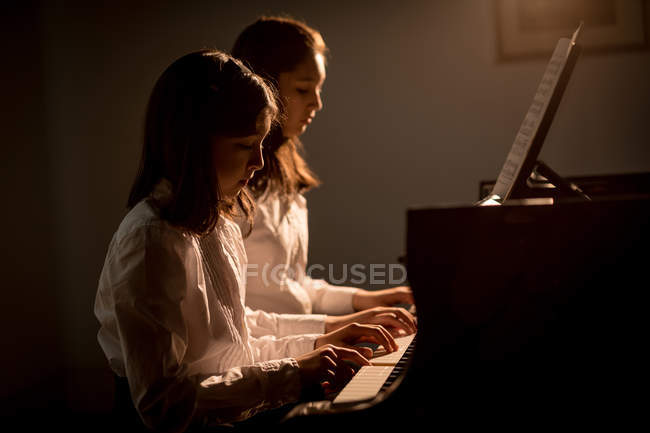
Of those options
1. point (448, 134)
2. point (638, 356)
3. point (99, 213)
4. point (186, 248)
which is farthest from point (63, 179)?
point (638, 356)

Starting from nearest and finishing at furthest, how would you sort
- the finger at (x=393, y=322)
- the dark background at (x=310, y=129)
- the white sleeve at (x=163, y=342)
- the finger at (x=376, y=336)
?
the white sleeve at (x=163, y=342) < the finger at (x=376, y=336) < the finger at (x=393, y=322) < the dark background at (x=310, y=129)

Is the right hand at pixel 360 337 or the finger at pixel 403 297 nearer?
the right hand at pixel 360 337

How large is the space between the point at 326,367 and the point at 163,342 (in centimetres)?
31

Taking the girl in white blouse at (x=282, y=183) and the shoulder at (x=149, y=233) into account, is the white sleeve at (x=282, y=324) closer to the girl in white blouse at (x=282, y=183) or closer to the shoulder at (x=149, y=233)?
the girl in white blouse at (x=282, y=183)

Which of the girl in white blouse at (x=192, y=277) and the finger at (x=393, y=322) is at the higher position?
the girl in white blouse at (x=192, y=277)

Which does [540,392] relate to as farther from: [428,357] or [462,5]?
[462,5]

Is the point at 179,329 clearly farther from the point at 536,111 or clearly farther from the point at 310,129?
the point at 310,129

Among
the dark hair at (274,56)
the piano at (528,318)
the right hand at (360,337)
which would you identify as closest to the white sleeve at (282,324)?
the right hand at (360,337)

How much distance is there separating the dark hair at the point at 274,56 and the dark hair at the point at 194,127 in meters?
0.61

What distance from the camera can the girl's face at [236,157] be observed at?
3.96 ft

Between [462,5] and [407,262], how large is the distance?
2245mm

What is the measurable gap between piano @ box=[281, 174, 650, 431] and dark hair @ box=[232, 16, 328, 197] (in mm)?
1040

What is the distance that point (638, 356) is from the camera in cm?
89

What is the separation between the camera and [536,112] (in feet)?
4.15
